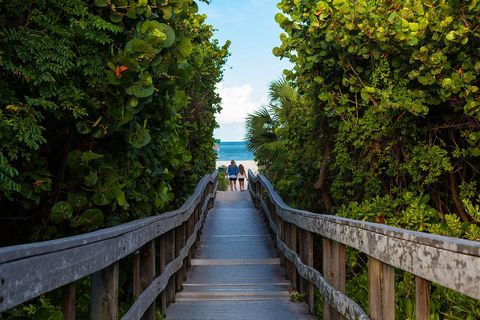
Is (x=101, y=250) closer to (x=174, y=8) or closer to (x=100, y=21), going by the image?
(x=100, y=21)

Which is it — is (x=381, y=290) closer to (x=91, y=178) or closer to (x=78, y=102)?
(x=91, y=178)

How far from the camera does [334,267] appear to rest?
381 centimetres

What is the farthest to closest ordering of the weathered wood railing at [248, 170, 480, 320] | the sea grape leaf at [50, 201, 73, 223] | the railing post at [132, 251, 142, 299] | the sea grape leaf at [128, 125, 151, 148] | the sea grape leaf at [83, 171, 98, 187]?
the railing post at [132, 251, 142, 299] < the sea grape leaf at [128, 125, 151, 148] < the sea grape leaf at [83, 171, 98, 187] < the sea grape leaf at [50, 201, 73, 223] < the weathered wood railing at [248, 170, 480, 320]

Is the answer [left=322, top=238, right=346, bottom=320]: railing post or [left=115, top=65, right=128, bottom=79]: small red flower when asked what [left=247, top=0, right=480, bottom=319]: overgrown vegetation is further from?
[left=115, top=65, right=128, bottom=79]: small red flower

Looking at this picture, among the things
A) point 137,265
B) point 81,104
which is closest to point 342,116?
point 137,265

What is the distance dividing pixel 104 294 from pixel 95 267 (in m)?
0.43

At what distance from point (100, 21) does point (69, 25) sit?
0.17 meters

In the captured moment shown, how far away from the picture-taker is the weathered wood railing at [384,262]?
173 centimetres

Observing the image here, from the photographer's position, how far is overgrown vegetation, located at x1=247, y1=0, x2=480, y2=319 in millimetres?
4574

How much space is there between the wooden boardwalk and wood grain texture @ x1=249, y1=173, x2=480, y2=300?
6.47ft

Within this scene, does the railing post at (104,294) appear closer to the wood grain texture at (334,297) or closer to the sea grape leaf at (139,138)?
the sea grape leaf at (139,138)

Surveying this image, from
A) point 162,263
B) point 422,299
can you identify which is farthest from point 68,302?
point 162,263

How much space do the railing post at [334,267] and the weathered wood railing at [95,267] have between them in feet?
4.28

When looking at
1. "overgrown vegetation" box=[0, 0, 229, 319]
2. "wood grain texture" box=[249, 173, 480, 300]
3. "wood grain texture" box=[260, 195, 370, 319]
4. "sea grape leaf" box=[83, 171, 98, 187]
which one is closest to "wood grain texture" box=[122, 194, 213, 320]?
"overgrown vegetation" box=[0, 0, 229, 319]
